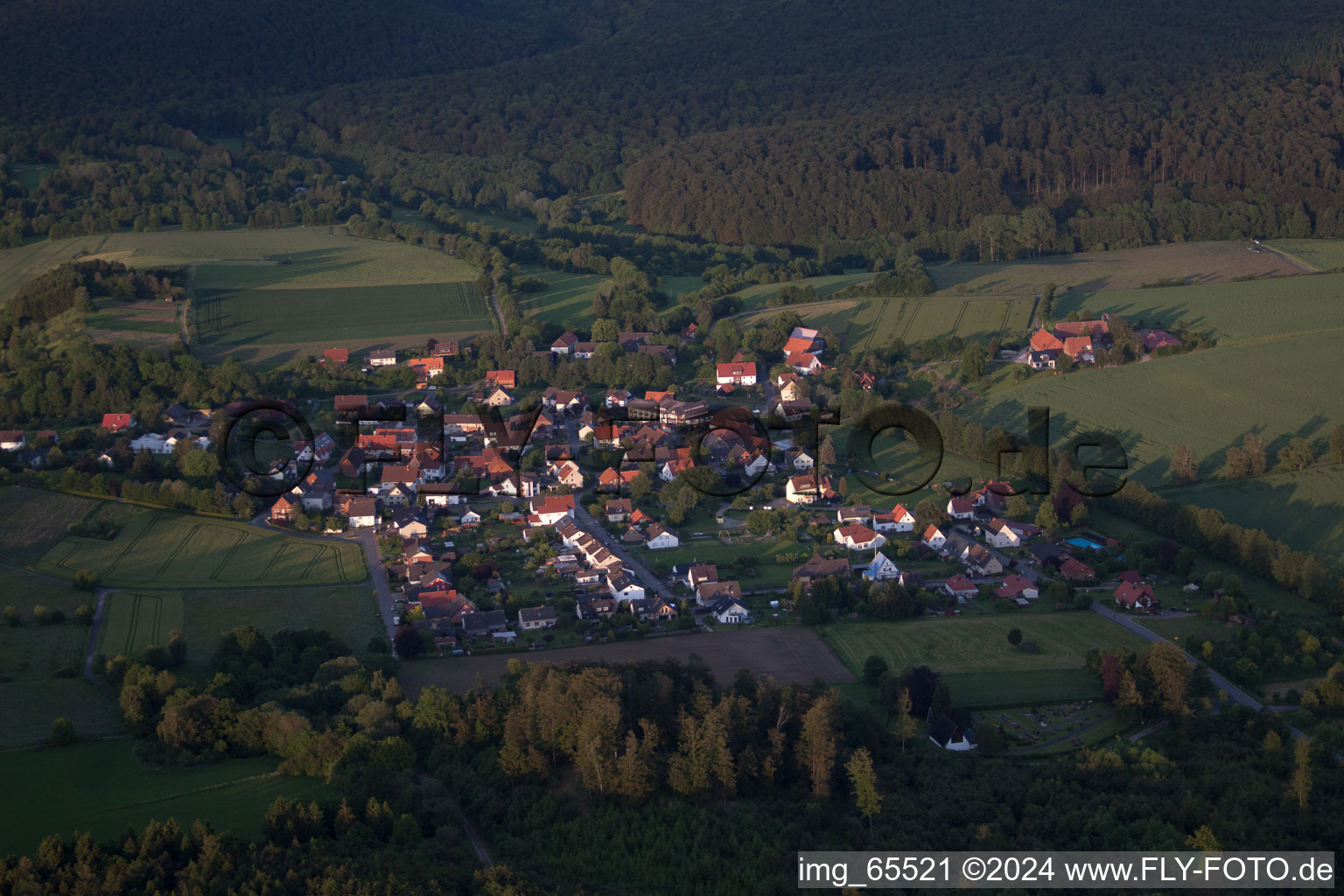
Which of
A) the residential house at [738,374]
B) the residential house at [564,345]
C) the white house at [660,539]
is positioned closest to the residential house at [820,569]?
the white house at [660,539]

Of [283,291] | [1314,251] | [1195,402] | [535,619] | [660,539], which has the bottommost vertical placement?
[535,619]

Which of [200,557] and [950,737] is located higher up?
[200,557]

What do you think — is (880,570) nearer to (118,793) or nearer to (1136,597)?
(1136,597)

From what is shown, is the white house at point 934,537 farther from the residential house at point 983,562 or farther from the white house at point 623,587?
the white house at point 623,587

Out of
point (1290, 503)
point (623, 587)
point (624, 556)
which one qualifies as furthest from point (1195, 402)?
point (623, 587)

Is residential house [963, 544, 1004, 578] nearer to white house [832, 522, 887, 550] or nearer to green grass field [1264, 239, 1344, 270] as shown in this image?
white house [832, 522, 887, 550]

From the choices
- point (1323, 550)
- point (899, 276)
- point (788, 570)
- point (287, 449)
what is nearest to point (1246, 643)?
point (1323, 550)
